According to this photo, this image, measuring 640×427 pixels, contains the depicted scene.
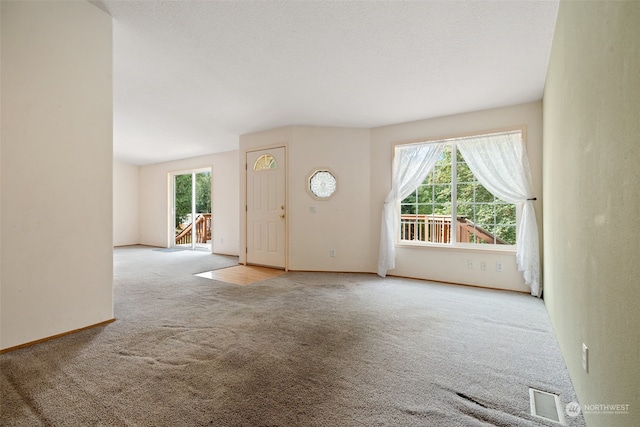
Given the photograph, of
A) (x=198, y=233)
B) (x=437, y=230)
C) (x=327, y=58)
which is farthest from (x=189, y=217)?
(x=327, y=58)

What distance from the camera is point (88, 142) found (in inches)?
94.4

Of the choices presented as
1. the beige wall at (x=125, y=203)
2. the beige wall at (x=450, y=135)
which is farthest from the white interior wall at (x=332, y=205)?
the beige wall at (x=125, y=203)

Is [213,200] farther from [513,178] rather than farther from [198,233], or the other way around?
[513,178]

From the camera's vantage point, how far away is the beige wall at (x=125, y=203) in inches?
321

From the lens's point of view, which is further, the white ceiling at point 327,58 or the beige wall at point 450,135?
the beige wall at point 450,135

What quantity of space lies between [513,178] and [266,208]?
150 inches

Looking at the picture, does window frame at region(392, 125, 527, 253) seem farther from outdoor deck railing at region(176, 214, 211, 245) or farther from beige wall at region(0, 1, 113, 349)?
outdoor deck railing at region(176, 214, 211, 245)

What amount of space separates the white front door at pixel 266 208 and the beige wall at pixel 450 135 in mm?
1582

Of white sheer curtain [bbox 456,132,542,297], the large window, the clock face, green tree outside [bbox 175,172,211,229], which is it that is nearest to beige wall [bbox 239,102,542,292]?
the clock face

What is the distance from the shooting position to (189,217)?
9.31 meters

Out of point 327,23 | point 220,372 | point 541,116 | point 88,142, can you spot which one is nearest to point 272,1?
point 327,23

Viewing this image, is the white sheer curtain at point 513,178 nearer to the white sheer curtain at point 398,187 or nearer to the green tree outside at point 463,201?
the green tree outside at point 463,201

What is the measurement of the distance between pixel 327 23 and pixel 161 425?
9.27ft

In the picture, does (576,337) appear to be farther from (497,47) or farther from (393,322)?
(497,47)
